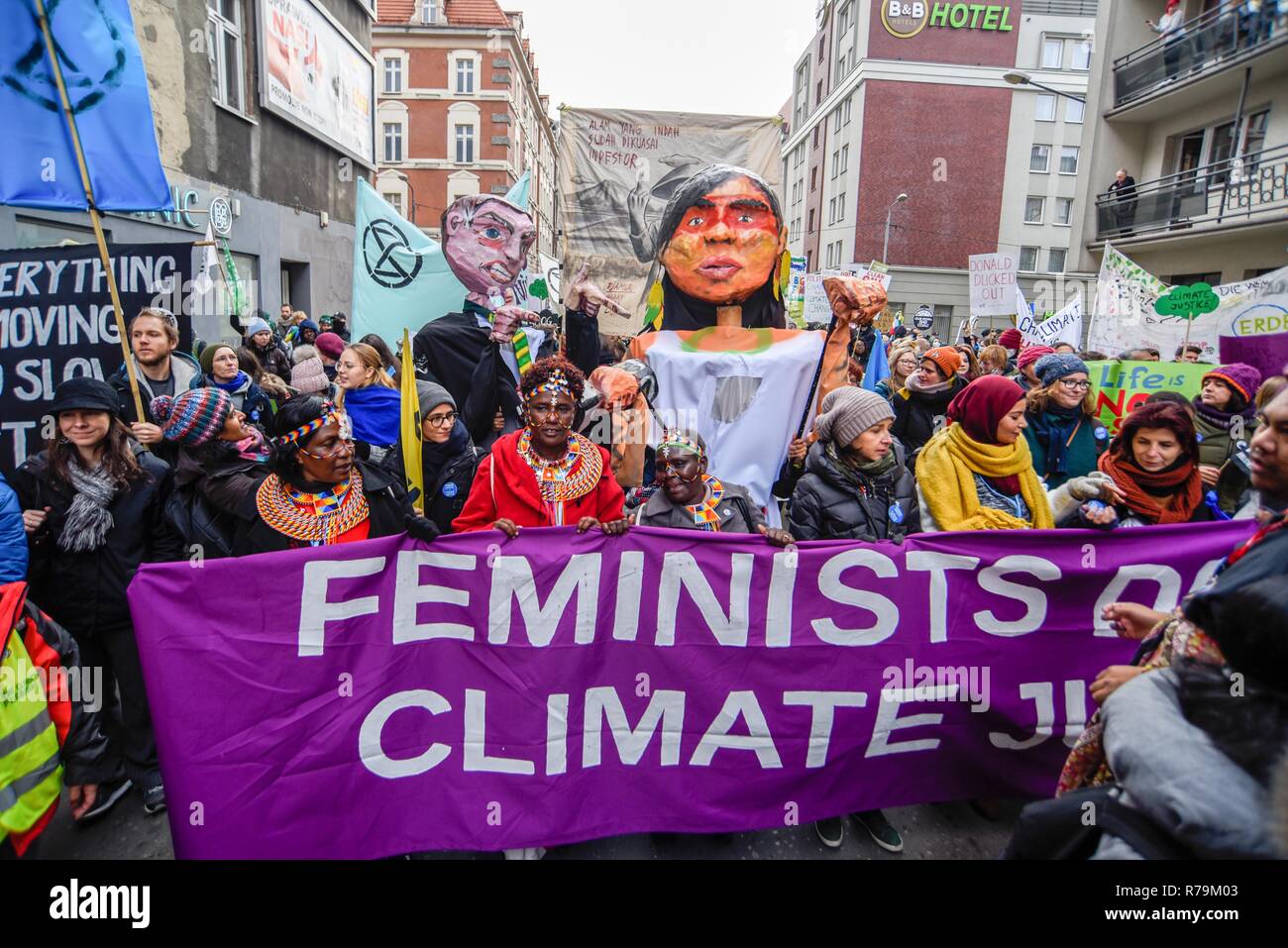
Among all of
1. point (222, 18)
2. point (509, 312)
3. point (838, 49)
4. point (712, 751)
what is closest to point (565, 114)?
point (509, 312)

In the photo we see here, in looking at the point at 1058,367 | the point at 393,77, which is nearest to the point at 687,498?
the point at 1058,367

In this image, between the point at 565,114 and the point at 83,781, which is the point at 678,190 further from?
the point at 83,781

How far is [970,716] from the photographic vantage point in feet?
8.83

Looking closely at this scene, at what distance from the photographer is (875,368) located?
5211 mm

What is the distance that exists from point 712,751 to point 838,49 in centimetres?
4485

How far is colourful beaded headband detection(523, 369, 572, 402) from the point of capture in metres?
2.99

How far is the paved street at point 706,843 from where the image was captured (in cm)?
273

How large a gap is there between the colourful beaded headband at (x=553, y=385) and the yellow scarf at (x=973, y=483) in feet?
5.55

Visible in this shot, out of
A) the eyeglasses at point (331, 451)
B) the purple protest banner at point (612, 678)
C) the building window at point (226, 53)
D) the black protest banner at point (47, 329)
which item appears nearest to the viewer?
the purple protest banner at point (612, 678)

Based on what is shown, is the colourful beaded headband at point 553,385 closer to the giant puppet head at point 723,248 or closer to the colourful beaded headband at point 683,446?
the colourful beaded headband at point 683,446

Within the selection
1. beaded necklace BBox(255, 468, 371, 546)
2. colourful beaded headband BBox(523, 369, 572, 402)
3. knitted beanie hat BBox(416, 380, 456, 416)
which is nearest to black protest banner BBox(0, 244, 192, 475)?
beaded necklace BBox(255, 468, 371, 546)

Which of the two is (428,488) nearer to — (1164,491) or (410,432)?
(410,432)

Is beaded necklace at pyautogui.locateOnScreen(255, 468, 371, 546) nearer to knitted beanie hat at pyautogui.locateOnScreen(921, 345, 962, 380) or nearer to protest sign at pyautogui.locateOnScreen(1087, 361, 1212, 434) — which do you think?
knitted beanie hat at pyautogui.locateOnScreen(921, 345, 962, 380)

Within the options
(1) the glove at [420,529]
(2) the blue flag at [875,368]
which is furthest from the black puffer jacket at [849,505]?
(2) the blue flag at [875,368]
